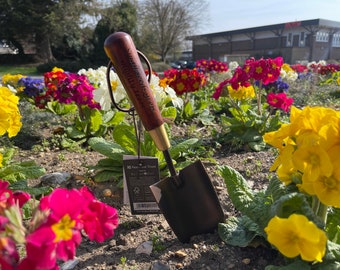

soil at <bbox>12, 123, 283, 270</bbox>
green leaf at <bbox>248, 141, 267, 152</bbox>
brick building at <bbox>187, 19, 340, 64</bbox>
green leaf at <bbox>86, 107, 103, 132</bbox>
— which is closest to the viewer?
soil at <bbox>12, 123, 283, 270</bbox>

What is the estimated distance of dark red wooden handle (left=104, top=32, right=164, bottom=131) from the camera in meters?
1.76

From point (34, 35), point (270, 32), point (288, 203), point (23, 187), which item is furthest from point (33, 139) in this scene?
point (270, 32)

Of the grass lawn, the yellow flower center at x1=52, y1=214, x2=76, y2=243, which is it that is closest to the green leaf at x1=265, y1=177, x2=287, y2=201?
the yellow flower center at x1=52, y1=214, x2=76, y2=243

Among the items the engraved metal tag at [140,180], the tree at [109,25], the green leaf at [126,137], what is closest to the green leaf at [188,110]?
the green leaf at [126,137]

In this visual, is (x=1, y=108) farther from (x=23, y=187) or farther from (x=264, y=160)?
(x=264, y=160)

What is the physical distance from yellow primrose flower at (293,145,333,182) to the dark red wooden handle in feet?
2.83

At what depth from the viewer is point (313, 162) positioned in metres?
1.23

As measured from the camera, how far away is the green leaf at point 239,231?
188cm

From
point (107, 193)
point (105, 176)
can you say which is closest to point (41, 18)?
point (105, 176)

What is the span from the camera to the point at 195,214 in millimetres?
2061

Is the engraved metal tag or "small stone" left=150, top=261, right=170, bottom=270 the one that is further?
the engraved metal tag

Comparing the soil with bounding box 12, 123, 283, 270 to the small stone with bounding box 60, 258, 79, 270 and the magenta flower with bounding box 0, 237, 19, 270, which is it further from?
the magenta flower with bounding box 0, 237, 19, 270

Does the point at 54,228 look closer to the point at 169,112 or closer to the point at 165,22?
the point at 169,112

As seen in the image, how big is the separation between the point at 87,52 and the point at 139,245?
29.8 m
